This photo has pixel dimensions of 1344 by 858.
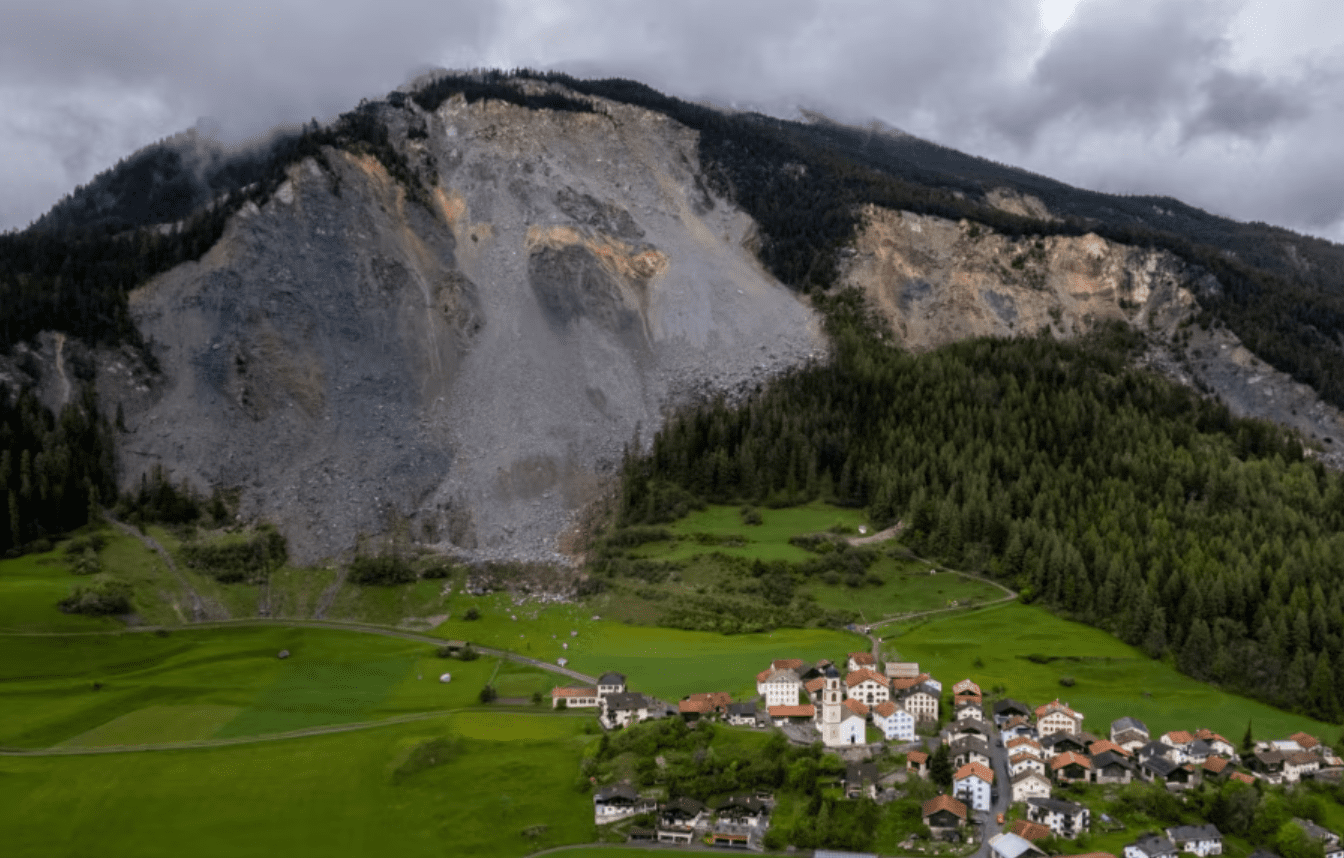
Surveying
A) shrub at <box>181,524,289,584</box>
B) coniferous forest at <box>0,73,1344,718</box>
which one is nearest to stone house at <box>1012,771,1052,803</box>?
coniferous forest at <box>0,73,1344,718</box>

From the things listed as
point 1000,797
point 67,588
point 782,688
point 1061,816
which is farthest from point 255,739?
point 1061,816

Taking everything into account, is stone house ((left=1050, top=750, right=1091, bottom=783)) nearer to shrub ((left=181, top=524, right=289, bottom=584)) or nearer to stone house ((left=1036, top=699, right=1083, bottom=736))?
stone house ((left=1036, top=699, right=1083, bottom=736))

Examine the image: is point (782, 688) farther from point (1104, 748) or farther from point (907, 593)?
point (907, 593)

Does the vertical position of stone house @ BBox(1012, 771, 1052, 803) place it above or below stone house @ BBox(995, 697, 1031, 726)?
below

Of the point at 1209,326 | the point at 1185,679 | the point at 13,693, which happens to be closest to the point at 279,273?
the point at 13,693

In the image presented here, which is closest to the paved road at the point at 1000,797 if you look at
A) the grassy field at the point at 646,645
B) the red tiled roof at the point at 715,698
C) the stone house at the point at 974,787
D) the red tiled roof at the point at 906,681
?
the stone house at the point at 974,787

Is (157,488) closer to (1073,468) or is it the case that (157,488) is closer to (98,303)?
(98,303)
